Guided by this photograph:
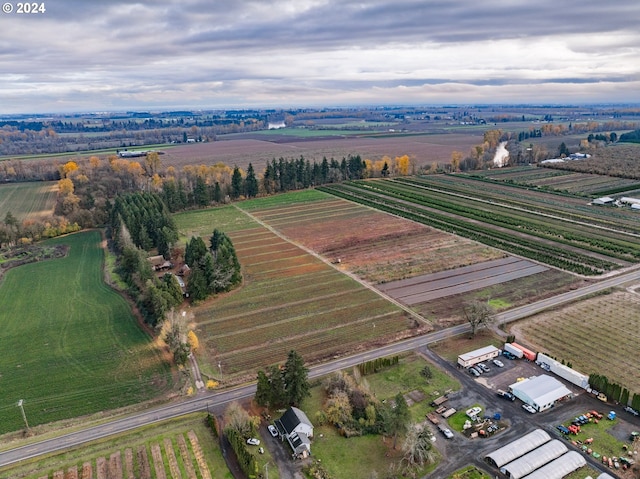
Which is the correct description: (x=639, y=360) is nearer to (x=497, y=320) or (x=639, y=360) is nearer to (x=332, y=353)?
(x=497, y=320)

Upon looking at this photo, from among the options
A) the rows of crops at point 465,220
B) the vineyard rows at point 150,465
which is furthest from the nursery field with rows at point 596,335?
the vineyard rows at point 150,465

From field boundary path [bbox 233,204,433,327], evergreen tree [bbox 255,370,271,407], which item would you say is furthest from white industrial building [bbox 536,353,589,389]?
evergreen tree [bbox 255,370,271,407]

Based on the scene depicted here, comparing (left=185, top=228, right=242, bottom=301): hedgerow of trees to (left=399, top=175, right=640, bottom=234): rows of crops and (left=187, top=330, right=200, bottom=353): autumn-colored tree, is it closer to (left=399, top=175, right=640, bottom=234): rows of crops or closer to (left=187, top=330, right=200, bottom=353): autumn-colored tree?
(left=187, top=330, right=200, bottom=353): autumn-colored tree

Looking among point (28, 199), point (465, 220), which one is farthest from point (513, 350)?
point (28, 199)

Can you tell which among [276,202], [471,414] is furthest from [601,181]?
[471,414]

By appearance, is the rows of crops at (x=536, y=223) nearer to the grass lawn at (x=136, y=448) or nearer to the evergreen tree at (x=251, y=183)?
the evergreen tree at (x=251, y=183)

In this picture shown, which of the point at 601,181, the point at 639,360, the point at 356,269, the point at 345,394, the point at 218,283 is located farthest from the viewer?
the point at 601,181
